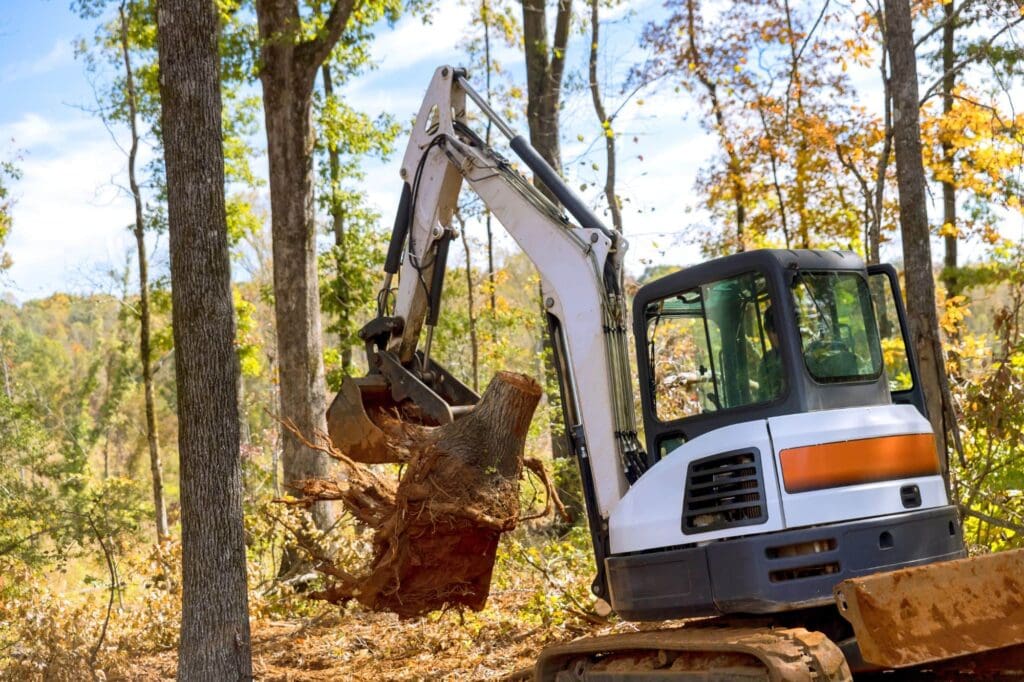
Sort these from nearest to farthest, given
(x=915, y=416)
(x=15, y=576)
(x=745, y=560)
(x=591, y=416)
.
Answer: (x=745, y=560) < (x=915, y=416) < (x=591, y=416) < (x=15, y=576)

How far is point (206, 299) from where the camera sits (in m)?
6.30

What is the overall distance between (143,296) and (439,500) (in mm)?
14594

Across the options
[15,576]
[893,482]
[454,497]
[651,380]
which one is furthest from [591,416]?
[15,576]

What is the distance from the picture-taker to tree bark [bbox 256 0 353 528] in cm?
1184

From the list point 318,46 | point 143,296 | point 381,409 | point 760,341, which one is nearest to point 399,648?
point 381,409

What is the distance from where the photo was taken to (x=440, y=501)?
21.9ft

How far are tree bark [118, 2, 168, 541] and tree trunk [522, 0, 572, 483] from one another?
305 inches

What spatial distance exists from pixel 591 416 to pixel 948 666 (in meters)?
2.54

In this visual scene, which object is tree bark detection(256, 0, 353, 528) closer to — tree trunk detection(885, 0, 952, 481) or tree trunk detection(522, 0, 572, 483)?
tree trunk detection(522, 0, 572, 483)

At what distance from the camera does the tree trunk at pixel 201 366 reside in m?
6.26

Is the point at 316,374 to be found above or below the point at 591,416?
above

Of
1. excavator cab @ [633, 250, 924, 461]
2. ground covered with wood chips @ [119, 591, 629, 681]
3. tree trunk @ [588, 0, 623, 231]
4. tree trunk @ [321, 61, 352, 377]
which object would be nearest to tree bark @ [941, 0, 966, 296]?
tree trunk @ [588, 0, 623, 231]

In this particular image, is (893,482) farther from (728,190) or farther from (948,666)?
(728,190)

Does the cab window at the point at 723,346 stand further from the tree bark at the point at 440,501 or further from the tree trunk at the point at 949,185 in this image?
the tree trunk at the point at 949,185
